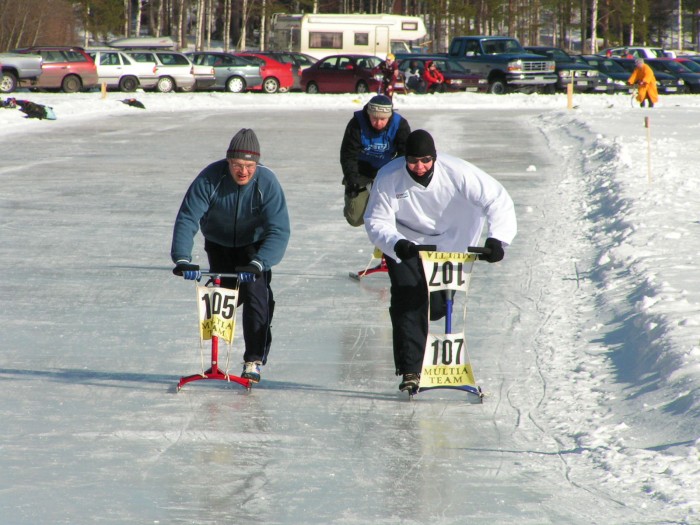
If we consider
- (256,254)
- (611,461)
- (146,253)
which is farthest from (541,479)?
(146,253)

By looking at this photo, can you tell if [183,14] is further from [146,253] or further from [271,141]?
[146,253]

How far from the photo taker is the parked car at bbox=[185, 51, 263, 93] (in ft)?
133

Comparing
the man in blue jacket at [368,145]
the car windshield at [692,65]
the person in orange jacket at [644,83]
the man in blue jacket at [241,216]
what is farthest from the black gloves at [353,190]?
the car windshield at [692,65]

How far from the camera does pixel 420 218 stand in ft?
19.8

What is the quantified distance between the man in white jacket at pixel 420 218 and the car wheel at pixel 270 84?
116 feet

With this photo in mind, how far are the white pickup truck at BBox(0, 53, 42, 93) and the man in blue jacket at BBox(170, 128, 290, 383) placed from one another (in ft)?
103

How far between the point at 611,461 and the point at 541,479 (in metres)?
0.37

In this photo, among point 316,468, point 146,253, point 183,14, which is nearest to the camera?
point 316,468

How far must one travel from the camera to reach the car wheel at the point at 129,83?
3894 centimetres

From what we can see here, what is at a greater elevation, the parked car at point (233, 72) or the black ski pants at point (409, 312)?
the parked car at point (233, 72)

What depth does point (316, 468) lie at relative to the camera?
193 inches

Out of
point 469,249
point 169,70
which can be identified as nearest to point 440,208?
point 469,249

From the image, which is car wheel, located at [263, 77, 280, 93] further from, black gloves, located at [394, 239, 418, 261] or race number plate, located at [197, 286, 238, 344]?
black gloves, located at [394, 239, 418, 261]

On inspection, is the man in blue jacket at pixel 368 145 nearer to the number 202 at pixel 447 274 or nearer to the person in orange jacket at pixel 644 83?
the number 202 at pixel 447 274
